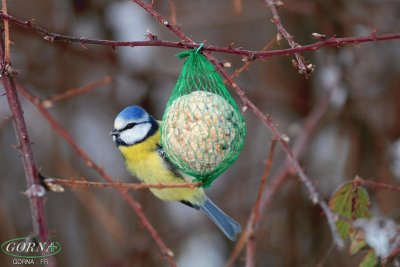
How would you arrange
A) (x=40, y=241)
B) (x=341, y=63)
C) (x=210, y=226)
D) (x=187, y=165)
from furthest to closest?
(x=210, y=226) → (x=341, y=63) → (x=187, y=165) → (x=40, y=241)

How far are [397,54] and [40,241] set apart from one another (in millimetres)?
3481

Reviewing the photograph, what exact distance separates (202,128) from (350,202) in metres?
0.63

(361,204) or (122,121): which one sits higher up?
(122,121)

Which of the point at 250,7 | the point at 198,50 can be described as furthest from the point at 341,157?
the point at 198,50

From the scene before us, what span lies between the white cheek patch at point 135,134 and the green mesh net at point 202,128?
553 millimetres

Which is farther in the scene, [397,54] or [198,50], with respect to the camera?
[397,54]

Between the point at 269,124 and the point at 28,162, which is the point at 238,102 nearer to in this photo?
the point at 269,124

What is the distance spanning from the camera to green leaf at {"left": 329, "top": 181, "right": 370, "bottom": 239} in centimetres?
233

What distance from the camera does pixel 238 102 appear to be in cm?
457

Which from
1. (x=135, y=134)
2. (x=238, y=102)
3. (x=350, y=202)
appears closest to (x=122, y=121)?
(x=135, y=134)

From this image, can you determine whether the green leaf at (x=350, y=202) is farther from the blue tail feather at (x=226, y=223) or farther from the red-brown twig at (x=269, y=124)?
the blue tail feather at (x=226, y=223)

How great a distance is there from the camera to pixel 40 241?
1.49 metres

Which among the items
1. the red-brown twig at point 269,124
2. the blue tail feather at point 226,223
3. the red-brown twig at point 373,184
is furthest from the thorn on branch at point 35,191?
the blue tail feather at point 226,223

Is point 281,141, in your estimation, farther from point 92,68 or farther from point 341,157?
point 92,68
